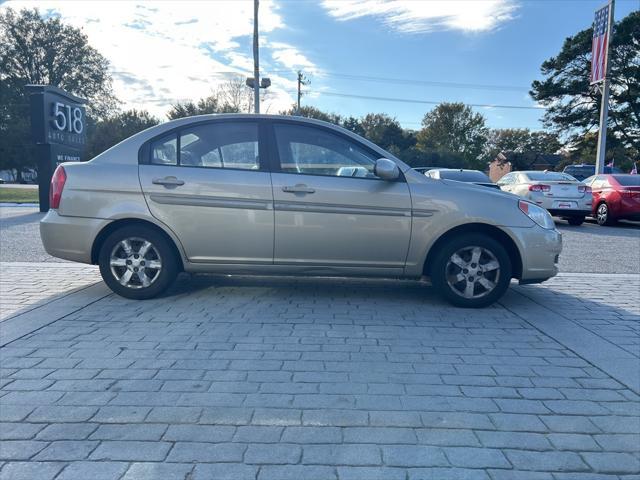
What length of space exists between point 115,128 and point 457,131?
4312 centimetres

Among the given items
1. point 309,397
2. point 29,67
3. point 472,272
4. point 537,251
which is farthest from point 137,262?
point 29,67

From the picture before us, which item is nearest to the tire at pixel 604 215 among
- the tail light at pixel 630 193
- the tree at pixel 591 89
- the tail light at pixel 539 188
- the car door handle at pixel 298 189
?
the tail light at pixel 630 193

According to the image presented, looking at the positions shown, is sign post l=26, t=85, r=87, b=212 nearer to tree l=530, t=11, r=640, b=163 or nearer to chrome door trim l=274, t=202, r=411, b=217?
chrome door trim l=274, t=202, r=411, b=217

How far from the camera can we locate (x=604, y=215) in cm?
1396

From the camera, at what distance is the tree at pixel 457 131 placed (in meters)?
66.2

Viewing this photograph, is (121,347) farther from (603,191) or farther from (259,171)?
(603,191)

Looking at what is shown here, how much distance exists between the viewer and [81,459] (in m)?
2.45

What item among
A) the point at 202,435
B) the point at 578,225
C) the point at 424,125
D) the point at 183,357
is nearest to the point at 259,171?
the point at 183,357

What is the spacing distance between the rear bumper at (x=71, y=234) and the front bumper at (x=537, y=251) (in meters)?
4.26

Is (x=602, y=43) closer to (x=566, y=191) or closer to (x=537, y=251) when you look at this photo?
(x=566, y=191)

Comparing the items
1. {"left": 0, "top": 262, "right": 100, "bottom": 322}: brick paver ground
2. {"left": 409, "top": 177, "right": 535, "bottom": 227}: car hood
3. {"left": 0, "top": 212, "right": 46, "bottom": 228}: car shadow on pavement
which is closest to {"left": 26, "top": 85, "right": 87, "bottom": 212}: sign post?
{"left": 0, "top": 212, "right": 46, "bottom": 228}: car shadow on pavement

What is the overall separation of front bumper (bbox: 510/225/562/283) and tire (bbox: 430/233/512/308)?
18cm

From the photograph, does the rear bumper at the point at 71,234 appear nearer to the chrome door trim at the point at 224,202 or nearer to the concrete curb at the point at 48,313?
the concrete curb at the point at 48,313

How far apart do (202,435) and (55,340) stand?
2.06 meters
